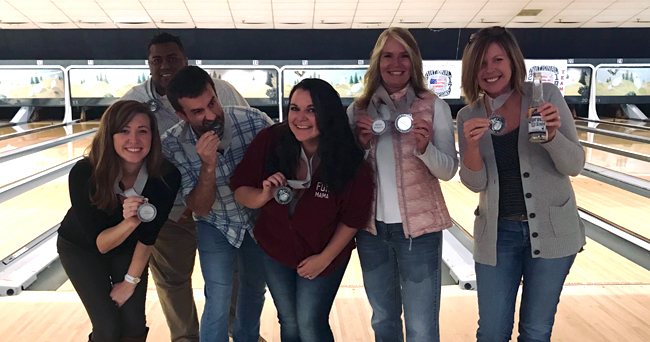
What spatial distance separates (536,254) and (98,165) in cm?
136

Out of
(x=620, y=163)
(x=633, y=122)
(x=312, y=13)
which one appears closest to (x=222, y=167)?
(x=620, y=163)

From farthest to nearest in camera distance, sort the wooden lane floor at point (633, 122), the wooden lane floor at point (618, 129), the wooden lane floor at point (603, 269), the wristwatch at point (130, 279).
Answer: the wooden lane floor at point (633, 122)
the wooden lane floor at point (618, 129)
the wooden lane floor at point (603, 269)
the wristwatch at point (130, 279)

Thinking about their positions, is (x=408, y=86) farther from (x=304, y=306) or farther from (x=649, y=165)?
(x=649, y=165)

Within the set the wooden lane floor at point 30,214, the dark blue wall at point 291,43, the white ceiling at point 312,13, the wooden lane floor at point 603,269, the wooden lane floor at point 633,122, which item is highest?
the white ceiling at point 312,13

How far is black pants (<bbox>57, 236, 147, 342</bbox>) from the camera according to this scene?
157 cm

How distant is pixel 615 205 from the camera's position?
364 centimetres

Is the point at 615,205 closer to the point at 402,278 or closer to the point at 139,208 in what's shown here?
the point at 402,278

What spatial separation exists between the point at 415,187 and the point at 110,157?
0.96 metres

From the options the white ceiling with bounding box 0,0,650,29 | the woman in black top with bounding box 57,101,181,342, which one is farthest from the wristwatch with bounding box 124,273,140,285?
the white ceiling with bounding box 0,0,650,29

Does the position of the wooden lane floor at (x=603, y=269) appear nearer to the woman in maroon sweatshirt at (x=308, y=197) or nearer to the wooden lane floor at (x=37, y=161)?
the woman in maroon sweatshirt at (x=308, y=197)

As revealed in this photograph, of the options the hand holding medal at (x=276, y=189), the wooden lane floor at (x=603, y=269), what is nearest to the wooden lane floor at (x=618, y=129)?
the wooden lane floor at (x=603, y=269)

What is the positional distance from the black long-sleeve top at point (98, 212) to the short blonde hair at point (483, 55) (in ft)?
3.27

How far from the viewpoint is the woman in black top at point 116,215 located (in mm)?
1504

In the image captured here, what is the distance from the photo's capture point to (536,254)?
4.64 feet
